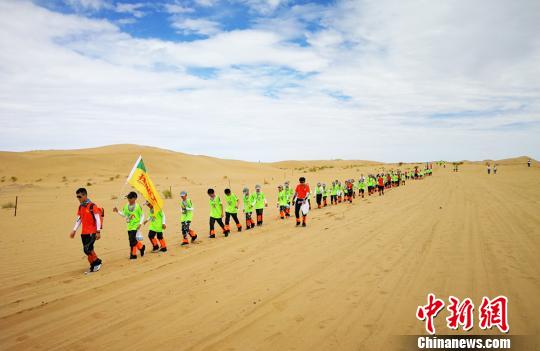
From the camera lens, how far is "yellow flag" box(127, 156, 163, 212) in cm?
897

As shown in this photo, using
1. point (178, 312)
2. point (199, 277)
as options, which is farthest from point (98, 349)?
point (199, 277)

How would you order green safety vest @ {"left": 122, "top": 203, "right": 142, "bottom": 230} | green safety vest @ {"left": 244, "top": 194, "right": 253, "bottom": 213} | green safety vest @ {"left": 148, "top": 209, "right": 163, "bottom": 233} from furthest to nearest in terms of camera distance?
green safety vest @ {"left": 244, "top": 194, "right": 253, "bottom": 213} → green safety vest @ {"left": 148, "top": 209, "right": 163, "bottom": 233} → green safety vest @ {"left": 122, "top": 203, "right": 142, "bottom": 230}

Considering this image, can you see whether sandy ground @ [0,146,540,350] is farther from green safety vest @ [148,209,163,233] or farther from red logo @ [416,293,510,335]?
green safety vest @ [148,209,163,233]

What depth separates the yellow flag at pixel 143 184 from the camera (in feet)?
29.4

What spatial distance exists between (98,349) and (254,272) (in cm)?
355

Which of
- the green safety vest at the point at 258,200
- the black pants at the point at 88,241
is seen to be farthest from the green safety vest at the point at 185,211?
the green safety vest at the point at 258,200

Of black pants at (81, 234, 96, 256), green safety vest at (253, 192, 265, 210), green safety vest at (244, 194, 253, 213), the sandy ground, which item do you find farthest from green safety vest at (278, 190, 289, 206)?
black pants at (81, 234, 96, 256)

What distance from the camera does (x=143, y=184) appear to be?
368 inches

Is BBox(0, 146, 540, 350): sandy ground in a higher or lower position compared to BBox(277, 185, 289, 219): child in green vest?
lower

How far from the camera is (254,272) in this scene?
7.58m

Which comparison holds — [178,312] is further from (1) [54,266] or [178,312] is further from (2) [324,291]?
(1) [54,266]

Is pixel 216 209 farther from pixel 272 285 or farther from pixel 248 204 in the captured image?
pixel 272 285

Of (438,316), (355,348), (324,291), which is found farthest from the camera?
(324,291)

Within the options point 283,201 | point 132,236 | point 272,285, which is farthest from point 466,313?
point 283,201
